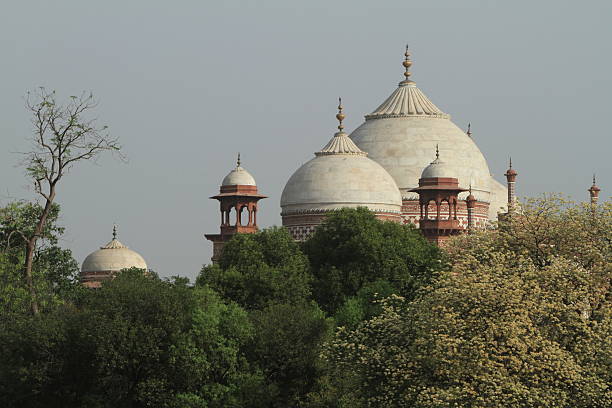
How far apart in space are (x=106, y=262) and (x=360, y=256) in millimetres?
24785

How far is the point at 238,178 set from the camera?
66812 millimetres

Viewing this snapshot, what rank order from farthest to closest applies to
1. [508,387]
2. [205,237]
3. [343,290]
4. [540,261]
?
[205,237]
[343,290]
[540,261]
[508,387]

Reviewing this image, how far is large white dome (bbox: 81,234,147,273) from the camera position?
251ft

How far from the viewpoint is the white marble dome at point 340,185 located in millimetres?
64688

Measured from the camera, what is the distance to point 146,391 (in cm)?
3553

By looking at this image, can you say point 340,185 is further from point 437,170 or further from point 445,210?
point 445,210

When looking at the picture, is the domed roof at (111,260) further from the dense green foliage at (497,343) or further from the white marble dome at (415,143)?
the dense green foliage at (497,343)

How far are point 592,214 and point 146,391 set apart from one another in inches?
431

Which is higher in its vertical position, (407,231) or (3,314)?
(407,231)

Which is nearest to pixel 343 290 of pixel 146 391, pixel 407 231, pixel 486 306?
pixel 407 231

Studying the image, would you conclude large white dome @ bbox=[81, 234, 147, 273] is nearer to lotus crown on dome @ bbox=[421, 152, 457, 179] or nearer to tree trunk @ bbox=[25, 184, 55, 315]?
lotus crown on dome @ bbox=[421, 152, 457, 179]

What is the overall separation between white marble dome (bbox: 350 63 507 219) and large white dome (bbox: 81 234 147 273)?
1340 cm

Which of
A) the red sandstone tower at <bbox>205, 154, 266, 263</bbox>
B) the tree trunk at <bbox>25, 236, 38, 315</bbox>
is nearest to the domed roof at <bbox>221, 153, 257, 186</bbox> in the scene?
the red sandstone tower at <bbox>205, 154, 266, 263</bbox>

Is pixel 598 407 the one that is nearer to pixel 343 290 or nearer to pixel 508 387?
pixel 508 387
